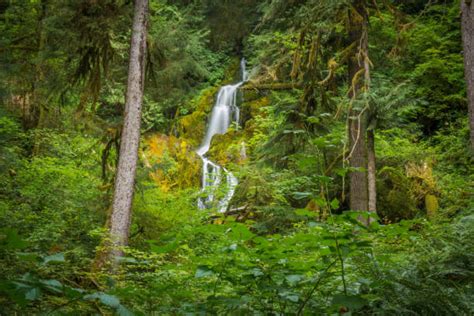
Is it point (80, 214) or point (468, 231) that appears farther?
point (80, 214)

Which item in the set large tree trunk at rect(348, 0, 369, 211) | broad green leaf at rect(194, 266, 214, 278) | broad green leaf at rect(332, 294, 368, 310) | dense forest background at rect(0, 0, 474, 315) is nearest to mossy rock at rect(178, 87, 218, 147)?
dense forest background at rect(0, 0, 474, 315)

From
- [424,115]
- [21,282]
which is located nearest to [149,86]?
[21,282]

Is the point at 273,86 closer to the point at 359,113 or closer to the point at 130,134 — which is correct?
the point at 359,113

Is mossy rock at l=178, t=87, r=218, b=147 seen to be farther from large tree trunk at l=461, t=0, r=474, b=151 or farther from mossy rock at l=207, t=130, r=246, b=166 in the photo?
large tree trunk at l=461, t=0, r=474, b=151

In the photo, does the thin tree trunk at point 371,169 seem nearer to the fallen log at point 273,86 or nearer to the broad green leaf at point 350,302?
the fallen log at point 273,86

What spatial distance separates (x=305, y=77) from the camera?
8086 millimetres

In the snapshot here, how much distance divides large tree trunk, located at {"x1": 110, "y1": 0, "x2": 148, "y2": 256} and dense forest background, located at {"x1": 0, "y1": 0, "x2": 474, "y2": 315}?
31cm

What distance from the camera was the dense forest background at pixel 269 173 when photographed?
2826 mm

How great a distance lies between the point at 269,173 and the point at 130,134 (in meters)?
4.46

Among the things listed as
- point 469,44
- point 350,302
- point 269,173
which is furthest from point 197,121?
point 350,302

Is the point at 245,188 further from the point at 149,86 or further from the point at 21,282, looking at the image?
the point at 21,282

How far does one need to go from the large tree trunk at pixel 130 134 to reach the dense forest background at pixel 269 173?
313 millimetres

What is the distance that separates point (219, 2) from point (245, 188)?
56.4ft

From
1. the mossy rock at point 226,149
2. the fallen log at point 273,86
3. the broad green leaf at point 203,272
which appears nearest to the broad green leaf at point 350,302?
the broad green leaf at point 203,272
